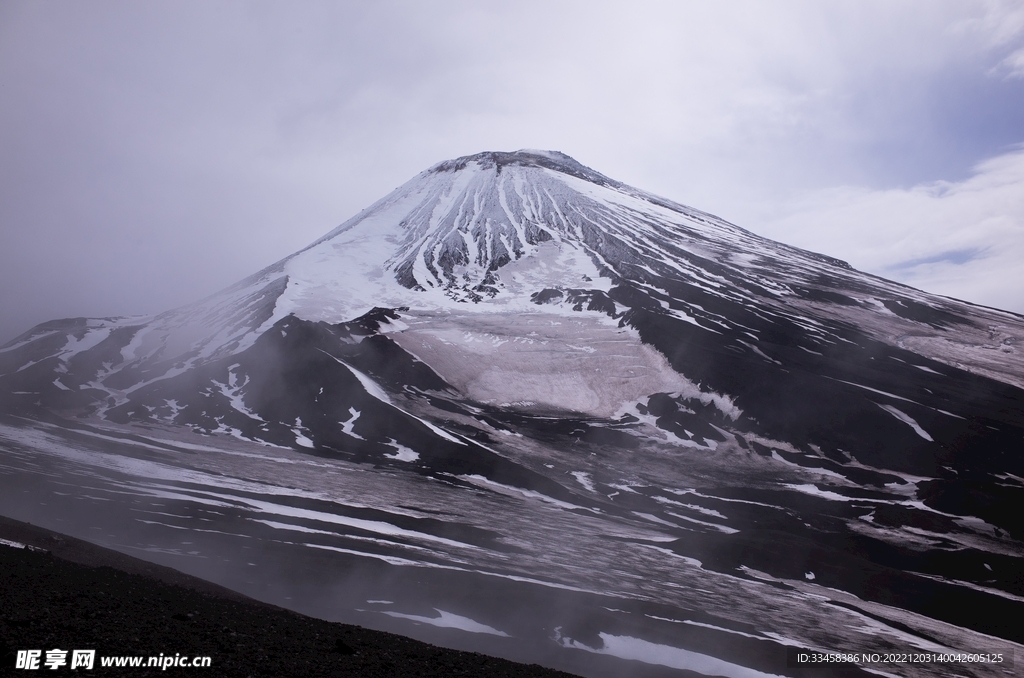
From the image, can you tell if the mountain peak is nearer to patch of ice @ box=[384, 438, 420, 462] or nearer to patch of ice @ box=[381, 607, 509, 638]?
patch of ice @ box=[384, 438, 420, 462]

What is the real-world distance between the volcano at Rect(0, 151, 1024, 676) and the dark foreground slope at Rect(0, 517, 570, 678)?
7.28 meters

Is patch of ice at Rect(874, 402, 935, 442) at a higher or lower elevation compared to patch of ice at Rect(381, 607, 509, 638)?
higher

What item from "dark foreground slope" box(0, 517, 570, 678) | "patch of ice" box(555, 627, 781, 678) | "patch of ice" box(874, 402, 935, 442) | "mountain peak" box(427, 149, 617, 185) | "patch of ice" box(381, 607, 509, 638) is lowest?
"patch of ice" box(555, 627, 781, 678)

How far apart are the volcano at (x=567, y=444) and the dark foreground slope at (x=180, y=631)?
7.28 metres

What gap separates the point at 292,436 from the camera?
46.1 metres

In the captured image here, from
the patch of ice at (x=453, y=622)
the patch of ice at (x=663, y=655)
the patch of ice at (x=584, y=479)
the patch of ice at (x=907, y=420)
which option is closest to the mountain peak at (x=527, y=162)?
the patch of ice at (x=907, y=420)

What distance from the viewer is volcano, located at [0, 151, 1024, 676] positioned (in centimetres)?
2580

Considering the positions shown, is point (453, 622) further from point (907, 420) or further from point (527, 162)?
point (527, 162)

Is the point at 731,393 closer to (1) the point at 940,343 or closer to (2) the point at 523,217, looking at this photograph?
(1) the point at 940,343

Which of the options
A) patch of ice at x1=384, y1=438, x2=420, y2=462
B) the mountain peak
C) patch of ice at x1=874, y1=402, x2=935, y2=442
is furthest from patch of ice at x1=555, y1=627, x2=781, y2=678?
the mountain peak

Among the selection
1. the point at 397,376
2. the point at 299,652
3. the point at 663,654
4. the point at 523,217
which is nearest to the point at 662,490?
the point at 663,654

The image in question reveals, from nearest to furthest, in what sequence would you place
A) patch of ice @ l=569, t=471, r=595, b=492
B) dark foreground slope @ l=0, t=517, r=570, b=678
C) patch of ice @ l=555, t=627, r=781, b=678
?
Result: dark foreground slope @ l=0, t=517, r=570, b=678, patch of ice @ l=555, t=627, r=781, b=678, patch of ice @ l=569, t=471, r=595, b=492

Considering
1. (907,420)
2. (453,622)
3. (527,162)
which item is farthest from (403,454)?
(527,162)

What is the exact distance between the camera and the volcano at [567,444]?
84.6 ft
